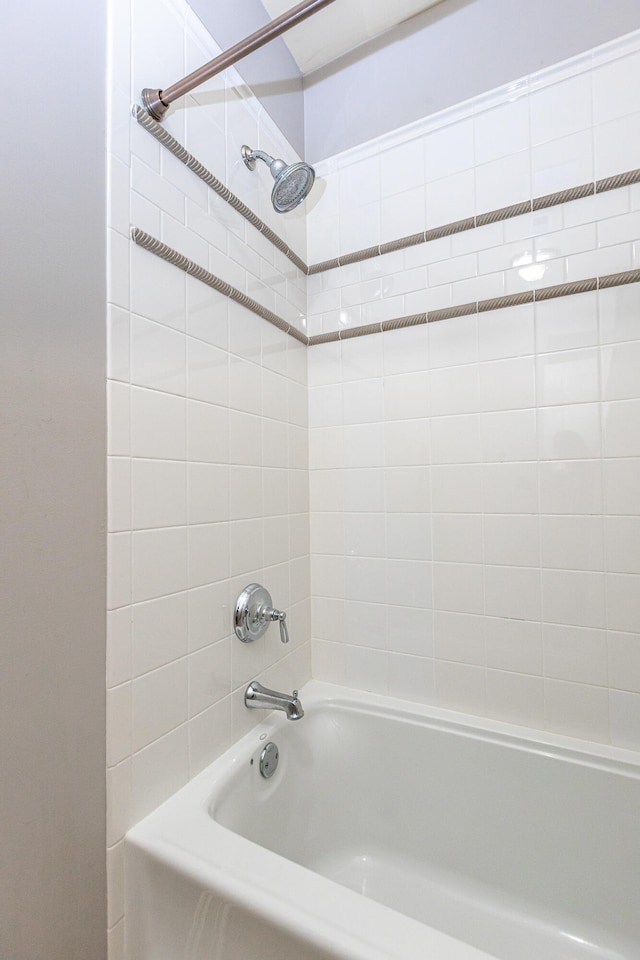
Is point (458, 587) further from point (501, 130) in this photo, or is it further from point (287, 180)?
point (501, 130)

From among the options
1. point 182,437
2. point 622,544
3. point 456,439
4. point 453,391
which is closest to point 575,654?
point 622,544

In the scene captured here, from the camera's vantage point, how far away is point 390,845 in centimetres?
132

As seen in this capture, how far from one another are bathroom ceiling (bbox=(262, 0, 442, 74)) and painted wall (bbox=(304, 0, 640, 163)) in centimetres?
3

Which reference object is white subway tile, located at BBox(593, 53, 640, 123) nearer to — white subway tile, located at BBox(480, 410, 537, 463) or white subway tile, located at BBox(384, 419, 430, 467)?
white subway tile, located at BBox(480, 410, 537, 463)

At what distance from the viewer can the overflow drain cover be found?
46.3 inches

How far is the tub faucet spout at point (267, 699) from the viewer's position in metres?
1.19

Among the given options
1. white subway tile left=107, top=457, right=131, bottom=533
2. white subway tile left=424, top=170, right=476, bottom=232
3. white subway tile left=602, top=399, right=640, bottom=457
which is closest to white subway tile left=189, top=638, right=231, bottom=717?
white subway tile left=107, top=457, right=131, bottom=533

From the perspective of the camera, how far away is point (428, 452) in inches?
55.7

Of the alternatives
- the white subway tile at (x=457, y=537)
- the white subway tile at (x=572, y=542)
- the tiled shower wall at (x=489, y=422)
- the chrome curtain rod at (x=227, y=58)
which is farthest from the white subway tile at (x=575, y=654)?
the chrome curtain rod at (x=227, y=58)

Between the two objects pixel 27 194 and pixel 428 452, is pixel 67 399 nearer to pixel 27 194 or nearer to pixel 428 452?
pixel 27 194

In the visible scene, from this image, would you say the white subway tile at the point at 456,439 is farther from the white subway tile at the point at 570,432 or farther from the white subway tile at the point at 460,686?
the white subway tile at the point at 460,686

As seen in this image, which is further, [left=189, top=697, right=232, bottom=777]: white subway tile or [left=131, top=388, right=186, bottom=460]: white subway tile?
[left=189, top=697, right=232, bottom=777]: white subway tile

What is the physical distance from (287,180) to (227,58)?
272mm

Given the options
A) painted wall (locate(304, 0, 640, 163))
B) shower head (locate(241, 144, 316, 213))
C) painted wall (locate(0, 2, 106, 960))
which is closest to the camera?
painted wall (locate(0, 2, 106, 960))
